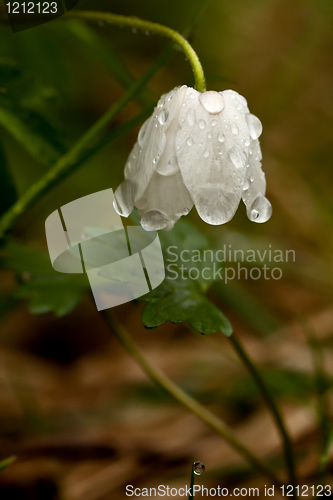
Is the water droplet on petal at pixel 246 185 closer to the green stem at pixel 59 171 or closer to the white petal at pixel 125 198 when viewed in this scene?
the white petal at pixel 125 198

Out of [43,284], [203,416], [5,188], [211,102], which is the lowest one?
[203,416]

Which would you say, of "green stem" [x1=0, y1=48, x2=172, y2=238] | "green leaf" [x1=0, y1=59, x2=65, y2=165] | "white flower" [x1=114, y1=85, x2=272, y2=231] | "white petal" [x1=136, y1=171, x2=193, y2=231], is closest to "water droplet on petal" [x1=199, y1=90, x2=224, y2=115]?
"white flower" [x1=114, y1=85, x2=272, y2=231]

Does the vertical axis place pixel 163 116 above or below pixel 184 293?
above

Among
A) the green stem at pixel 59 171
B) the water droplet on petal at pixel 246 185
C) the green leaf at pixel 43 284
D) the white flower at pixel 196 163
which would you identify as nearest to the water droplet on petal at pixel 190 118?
the white flower at pixel 196 163

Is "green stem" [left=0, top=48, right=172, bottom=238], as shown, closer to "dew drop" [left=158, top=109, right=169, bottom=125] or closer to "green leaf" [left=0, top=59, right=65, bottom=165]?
"green leaf" [left=0, top=59, right=65, bottom=165]

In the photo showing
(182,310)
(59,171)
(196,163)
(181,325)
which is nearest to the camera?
(196,163)

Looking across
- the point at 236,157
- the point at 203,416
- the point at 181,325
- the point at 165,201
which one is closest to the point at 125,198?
the point at 165,201

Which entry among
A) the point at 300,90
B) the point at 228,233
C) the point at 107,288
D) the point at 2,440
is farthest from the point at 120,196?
the point at 300,90

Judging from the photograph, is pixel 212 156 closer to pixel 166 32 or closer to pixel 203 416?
pixel 166 32
